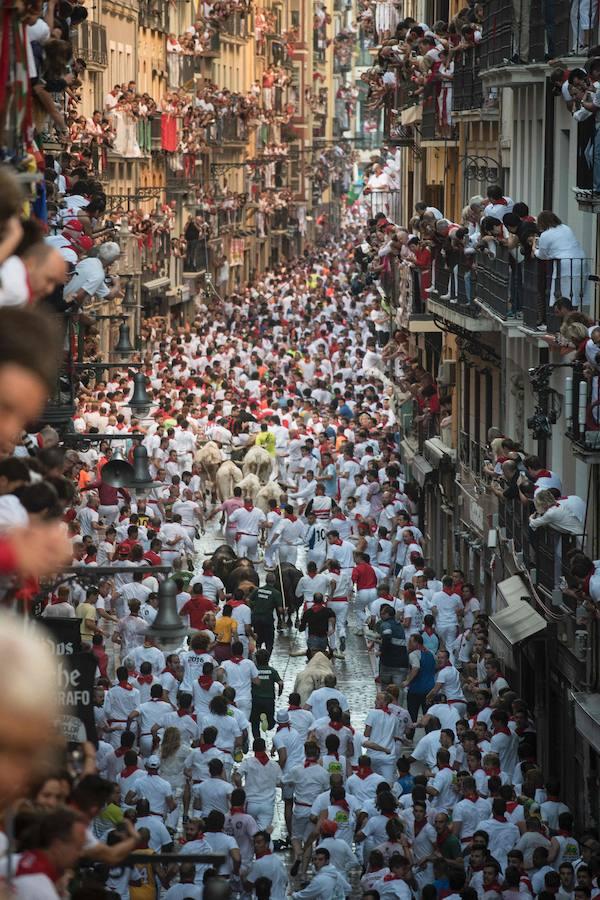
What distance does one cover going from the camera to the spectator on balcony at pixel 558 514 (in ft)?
64.2

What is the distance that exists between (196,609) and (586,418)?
19.1 feet

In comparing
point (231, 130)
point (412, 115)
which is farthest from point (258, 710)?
point (231, 130)

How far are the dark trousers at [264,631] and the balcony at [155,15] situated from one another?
1545 inches

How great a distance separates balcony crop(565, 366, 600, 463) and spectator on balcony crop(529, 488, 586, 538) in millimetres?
910

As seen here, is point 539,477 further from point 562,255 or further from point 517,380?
point 517,380

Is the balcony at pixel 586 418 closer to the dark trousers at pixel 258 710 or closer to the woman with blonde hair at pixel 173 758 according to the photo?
the woman with blonde hair at pixel 173 758

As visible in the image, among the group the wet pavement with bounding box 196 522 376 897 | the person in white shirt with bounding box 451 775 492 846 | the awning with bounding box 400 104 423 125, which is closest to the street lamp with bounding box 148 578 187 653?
the person in white shirt with bounding box 451 775 492 846

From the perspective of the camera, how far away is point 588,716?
18172mm

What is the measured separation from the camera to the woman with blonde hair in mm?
18969

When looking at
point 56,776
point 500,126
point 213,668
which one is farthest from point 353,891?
point 500,126

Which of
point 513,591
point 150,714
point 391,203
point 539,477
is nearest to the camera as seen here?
point 150,714

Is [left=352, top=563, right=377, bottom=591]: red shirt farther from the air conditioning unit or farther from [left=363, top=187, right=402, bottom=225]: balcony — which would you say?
[left=363, top=187, right=402, bottom=225]: balcony

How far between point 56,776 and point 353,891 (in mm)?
9862

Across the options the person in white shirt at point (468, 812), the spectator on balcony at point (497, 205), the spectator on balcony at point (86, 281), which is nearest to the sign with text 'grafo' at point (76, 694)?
the person in white shirt at point (468, 812)
